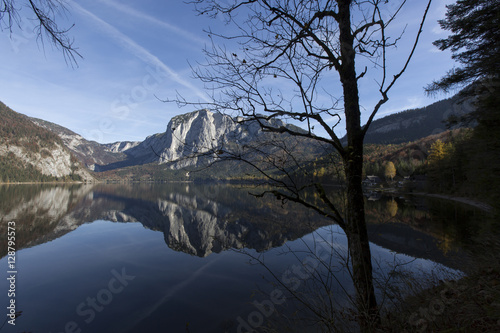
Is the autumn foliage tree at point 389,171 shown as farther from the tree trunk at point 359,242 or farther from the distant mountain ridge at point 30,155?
the distant mountain ridge at point 30,155

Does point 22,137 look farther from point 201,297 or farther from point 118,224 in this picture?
point 201,297

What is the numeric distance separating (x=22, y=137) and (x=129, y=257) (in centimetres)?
21275

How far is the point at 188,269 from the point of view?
45.5ft

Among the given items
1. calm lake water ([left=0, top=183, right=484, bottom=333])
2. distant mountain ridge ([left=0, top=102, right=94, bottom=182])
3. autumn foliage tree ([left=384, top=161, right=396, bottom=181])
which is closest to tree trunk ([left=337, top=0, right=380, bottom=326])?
calm lake water ([left=0, top=183, right=484, bottom=333])

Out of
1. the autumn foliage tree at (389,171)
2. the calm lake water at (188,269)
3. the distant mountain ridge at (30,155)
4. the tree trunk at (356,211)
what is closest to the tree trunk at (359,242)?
the tree trunk at (356,211)

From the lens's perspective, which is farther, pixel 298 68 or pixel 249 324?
pixel 249 324

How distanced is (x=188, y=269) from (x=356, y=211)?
13778 millimetres

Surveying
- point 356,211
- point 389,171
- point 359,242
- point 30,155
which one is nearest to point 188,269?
point 359,242

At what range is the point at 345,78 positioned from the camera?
2848 millimetres

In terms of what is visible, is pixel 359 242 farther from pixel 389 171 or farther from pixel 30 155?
pixel 30 155

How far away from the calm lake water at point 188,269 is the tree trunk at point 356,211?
0.87 ft

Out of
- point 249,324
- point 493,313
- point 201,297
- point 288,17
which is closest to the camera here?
point 493,313

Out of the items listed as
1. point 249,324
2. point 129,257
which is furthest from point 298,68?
point 129,257

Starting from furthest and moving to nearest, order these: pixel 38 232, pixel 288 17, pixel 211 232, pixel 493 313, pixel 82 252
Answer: pixel 211 232, pixel 38 232, pixel 82 252, pixel 288 17, pixel 493 313
